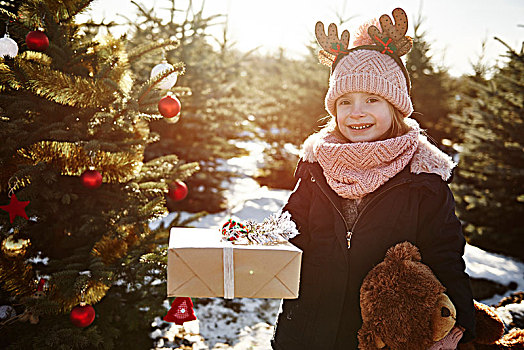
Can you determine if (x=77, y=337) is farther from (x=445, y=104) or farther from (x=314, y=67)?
(x=445, y=104)

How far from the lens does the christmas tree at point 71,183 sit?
7.98 feet

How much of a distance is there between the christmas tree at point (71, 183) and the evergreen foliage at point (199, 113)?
2.52 m

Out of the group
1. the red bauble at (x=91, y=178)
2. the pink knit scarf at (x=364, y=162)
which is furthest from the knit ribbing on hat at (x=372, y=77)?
the red bauble at (x=91, y=178)

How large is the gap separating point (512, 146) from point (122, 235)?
6.20 metres

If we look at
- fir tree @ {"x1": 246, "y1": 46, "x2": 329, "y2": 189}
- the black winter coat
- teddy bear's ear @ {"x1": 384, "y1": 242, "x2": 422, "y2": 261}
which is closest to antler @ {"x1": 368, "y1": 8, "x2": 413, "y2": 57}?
the black winter coat

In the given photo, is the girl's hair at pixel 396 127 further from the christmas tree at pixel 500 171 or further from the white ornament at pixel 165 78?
the christmas tree at pixel 500 171

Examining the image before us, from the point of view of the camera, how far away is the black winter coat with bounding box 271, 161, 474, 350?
1.67 meters

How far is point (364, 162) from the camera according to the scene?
182 cm

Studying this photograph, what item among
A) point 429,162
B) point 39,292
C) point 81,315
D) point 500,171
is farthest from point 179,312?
point 500,171

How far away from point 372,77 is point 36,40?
2.16 meters

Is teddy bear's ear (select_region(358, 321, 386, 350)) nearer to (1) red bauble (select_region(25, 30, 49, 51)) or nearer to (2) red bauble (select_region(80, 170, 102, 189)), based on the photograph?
(2) red bauble (select_region(80, 170, 102, 189))

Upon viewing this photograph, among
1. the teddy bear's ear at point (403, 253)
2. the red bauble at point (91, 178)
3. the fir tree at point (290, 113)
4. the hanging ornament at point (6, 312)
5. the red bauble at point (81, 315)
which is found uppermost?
the fir tree at point (290, 113)

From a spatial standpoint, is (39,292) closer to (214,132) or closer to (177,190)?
(177,190)

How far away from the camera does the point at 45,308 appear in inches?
91.9
